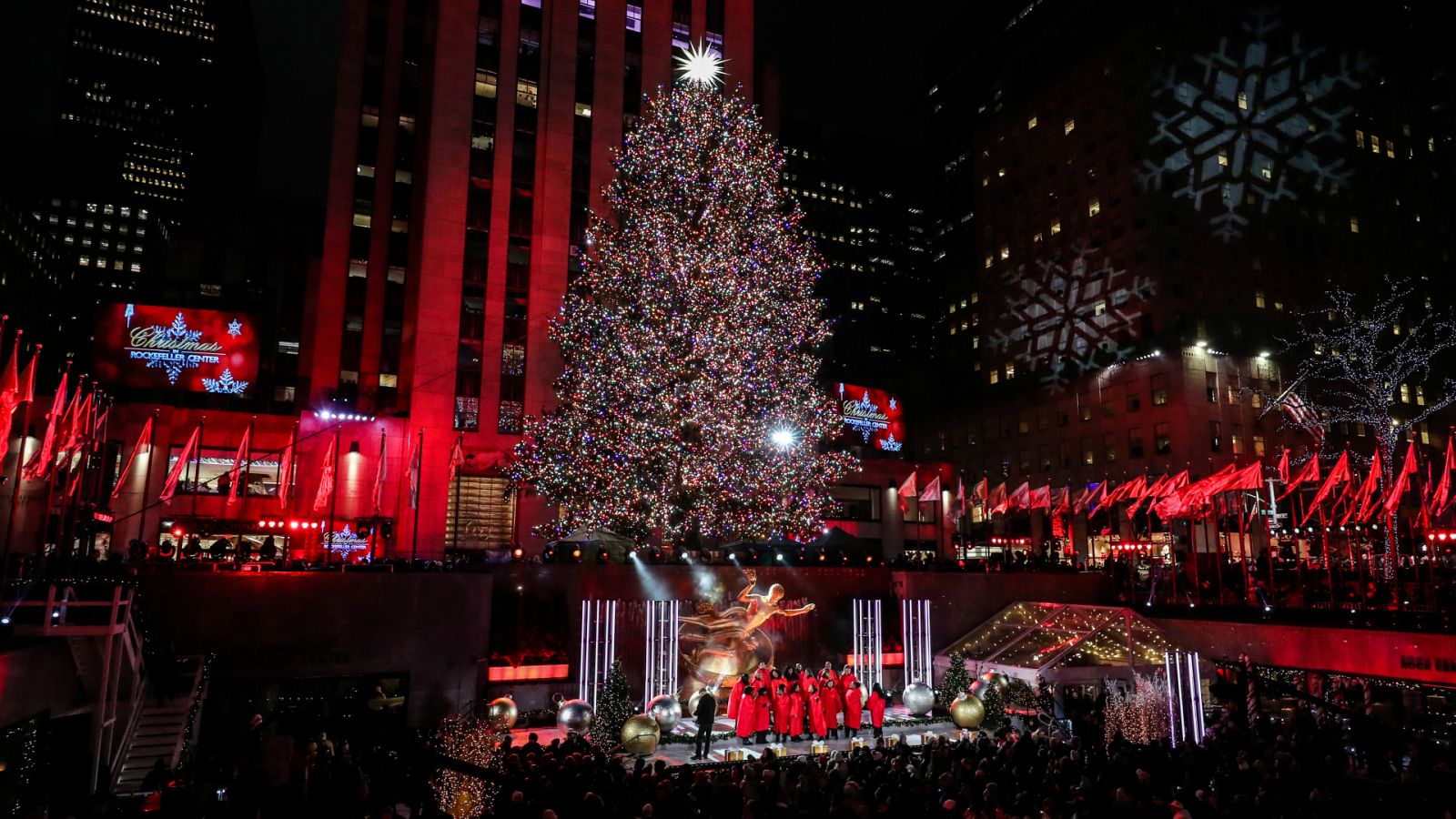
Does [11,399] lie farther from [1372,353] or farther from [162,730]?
[1372,353]

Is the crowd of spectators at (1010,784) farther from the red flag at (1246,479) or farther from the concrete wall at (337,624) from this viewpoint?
the red flag at (1246,479)

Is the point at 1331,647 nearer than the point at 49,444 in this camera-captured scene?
No

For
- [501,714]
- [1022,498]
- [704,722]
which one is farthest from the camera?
[1022,498]

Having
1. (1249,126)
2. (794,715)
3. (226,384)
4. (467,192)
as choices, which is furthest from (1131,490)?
(1249,126)

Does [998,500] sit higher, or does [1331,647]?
[998,500]

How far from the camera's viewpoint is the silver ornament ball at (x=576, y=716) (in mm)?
20656

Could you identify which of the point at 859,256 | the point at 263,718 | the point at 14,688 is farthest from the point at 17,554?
the point at 859,256

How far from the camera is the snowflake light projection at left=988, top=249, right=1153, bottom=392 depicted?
2318 inches

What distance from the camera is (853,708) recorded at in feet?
70.3

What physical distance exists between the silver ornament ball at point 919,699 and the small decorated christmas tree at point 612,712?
7.49m

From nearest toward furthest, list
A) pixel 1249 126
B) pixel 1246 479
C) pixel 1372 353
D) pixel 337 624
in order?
1. pixel 337 624
2. pixel 1246 479
3. pixel 1372 353
4. pixel 1249 126

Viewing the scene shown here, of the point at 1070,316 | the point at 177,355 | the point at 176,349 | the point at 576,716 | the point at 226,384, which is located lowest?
the point at 576,716

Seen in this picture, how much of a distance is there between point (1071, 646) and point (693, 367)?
1379 cm

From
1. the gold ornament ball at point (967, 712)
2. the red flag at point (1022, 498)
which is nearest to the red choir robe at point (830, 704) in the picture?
the gold ornament ball at point (967, 712)
